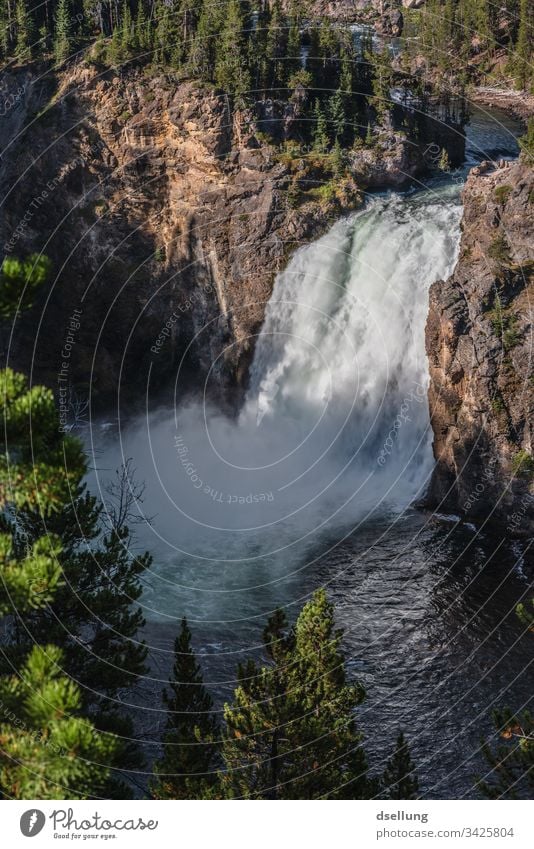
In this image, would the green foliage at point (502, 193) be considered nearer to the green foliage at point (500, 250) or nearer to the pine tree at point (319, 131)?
the green foliage at point (500, 250)

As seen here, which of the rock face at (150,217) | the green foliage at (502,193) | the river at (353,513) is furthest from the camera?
the rock face at (150,217)

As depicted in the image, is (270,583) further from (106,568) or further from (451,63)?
(451,63)

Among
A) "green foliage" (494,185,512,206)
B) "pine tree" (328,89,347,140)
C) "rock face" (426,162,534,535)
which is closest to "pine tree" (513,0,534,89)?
"pine tree" (328,89,347,140)

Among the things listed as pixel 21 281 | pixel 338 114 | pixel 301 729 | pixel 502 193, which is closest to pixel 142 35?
pixel 338 114

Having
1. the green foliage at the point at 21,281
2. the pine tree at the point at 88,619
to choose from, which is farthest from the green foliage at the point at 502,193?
the green foliage at the point at 21,281

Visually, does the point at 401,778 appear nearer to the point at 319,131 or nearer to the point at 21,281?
the point at 21,281
